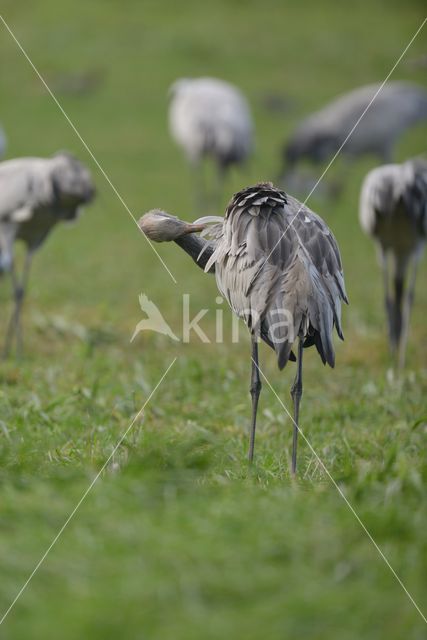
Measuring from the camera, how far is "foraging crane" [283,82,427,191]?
14.2m

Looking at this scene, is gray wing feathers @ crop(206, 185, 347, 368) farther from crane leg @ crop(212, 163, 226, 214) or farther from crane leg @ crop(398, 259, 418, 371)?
crane leg @ crop(212, 163, 226, 214)

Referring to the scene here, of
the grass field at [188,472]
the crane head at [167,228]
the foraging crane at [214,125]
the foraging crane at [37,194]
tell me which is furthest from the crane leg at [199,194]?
the crane head at [167,228]

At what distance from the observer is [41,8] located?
26297 millimetres

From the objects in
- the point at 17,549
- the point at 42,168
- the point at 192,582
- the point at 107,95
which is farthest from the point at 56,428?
the point at 107,95

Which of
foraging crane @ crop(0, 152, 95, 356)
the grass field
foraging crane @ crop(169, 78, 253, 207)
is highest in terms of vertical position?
foraging crane @ crop(169, 78, 253, 207)

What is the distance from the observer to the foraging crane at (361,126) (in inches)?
559

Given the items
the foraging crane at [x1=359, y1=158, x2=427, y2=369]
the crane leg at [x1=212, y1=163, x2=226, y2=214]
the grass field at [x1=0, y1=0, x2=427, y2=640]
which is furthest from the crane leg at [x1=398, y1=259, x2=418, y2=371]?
the crane leg at [x1=212, y1=163, x2=226, y2=214]

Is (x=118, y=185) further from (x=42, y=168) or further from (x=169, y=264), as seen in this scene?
(x=42, y=168)

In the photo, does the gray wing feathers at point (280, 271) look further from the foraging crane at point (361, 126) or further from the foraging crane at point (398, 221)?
the foraging crane at point (361, 126)

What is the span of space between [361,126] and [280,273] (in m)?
10.4

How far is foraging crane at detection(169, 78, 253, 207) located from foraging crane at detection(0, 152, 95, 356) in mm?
6984

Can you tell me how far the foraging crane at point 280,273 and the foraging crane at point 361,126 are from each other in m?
9.70

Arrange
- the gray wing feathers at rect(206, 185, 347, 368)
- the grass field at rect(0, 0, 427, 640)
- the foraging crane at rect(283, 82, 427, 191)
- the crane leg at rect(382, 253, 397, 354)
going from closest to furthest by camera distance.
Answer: the grass field at rect(0, 0, 427, 640), the gray wing feathers at rect(206, 185, 347, 368), the crane leg at rect(382, 253, 397, 354), the foraging crane at rect(283, 82, 427, 191)

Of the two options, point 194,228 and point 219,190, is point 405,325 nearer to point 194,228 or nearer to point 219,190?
point 194,228
